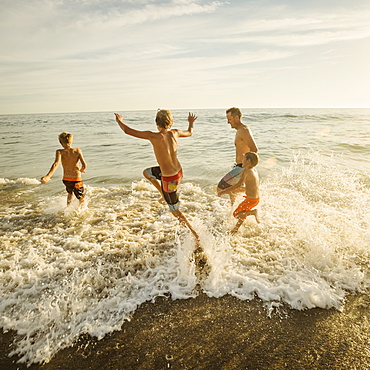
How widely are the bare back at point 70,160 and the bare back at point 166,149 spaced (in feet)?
8.47

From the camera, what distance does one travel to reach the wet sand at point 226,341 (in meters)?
2.39

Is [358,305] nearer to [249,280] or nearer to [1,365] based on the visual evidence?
[249,280]

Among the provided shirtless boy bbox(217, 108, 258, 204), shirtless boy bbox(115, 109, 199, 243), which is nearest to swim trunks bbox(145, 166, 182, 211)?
shirtless boy bbox(115, 109, 199, 243)

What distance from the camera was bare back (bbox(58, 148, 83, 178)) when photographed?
5.61m

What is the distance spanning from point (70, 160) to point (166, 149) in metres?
2.83

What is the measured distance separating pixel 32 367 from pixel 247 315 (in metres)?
2.31

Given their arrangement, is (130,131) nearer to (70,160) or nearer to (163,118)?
(163,118)

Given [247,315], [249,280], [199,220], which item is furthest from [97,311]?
[199,220]

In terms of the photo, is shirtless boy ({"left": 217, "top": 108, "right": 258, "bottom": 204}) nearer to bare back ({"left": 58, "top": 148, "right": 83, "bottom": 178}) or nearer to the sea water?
the sea water

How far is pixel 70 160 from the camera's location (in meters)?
5.63

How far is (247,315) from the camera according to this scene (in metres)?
2.94

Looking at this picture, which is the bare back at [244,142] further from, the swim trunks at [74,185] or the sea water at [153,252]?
the swim trunks at [74,185]

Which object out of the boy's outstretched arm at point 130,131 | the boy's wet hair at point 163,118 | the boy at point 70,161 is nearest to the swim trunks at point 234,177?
the boy's wet hair at point 163,118

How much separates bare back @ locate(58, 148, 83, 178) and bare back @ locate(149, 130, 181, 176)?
2.58 meters
